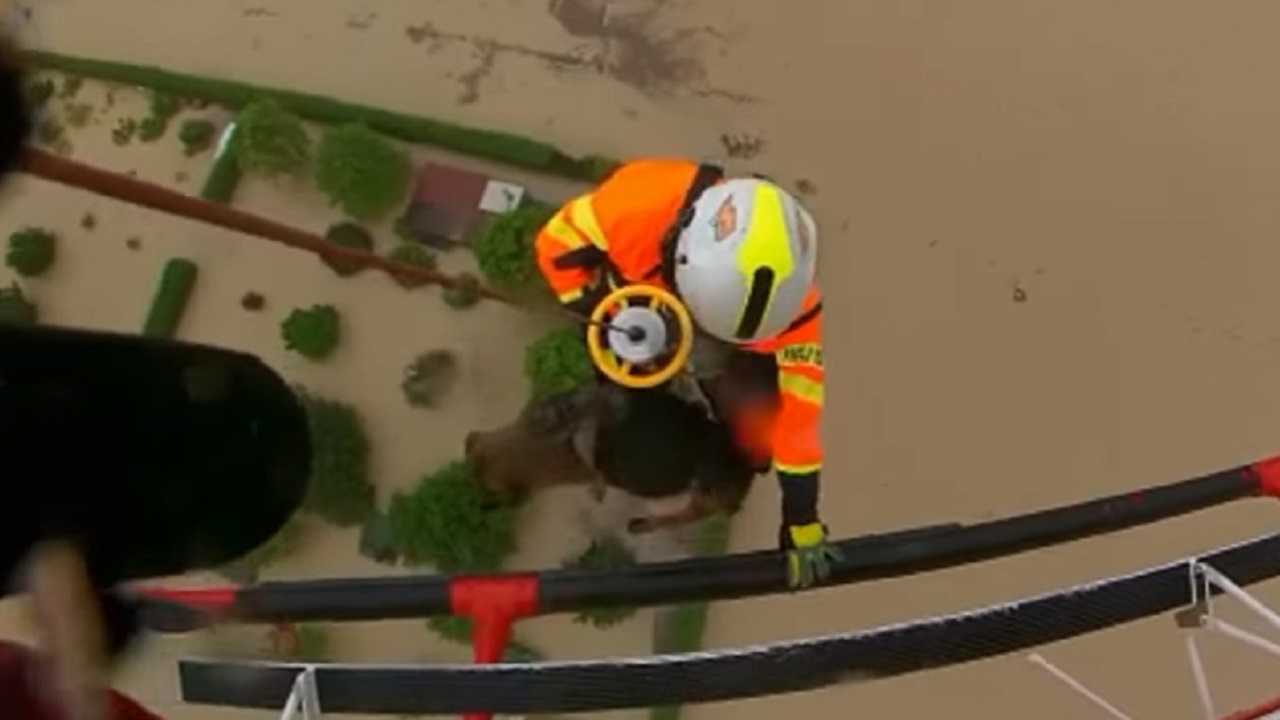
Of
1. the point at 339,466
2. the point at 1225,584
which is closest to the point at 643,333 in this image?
the point at 1225,584

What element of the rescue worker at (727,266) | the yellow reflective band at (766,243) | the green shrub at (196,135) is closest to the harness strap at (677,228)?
the rescue worker at (727,266)

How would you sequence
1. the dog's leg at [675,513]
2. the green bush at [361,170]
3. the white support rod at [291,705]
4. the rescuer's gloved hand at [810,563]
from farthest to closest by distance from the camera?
the green bush at [361,170] → the dog's leg at [675,513] → the rescuer's gloved hand at [810,563] → the white support rod at [291,705]

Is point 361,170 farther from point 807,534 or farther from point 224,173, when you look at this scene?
point 807,534

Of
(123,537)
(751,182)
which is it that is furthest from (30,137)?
(751,182)

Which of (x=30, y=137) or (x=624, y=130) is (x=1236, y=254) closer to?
(x=624, y=130)

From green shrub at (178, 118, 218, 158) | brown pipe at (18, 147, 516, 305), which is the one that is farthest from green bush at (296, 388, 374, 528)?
brown pipe at (18, 147, 516, 305)

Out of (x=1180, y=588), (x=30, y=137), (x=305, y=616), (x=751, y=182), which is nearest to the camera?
(x=30, y=137)

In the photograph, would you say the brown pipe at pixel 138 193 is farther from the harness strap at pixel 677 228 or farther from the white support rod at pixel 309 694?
the harness strap at pixel 677 228
